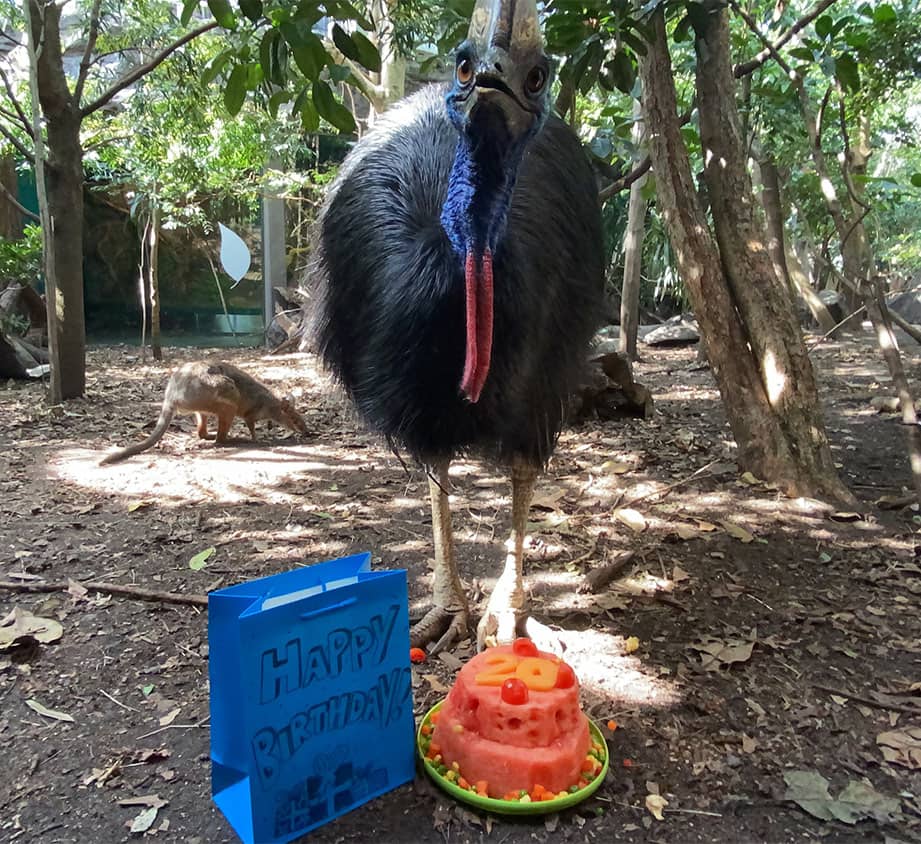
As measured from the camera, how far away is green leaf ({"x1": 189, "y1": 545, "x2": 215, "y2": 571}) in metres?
2.92

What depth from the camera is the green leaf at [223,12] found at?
2285 millimetres

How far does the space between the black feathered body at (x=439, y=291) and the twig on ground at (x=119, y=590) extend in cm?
87

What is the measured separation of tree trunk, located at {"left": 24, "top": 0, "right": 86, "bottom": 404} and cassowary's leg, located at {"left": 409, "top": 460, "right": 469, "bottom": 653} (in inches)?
148

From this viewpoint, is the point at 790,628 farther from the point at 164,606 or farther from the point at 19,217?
the point at 19,217

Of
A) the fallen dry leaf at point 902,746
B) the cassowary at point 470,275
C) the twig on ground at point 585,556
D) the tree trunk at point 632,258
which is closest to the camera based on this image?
the cassowary at point 470,275

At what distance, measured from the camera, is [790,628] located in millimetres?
2494

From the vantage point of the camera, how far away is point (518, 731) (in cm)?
168

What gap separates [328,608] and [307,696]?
0.18 m

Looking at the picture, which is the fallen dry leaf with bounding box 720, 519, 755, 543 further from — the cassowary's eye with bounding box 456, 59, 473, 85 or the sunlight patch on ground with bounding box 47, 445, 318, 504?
the cassowary's eye with bounding box 456, 59, 473, 85

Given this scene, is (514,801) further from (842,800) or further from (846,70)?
(846,70)

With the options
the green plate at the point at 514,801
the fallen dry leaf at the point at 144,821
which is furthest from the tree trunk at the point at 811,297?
the fallen dry leaf at the point at 144,821

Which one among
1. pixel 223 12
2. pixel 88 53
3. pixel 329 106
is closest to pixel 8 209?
pixel 88 53

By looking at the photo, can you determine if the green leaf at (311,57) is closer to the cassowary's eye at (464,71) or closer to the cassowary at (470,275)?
the cassowary at (470,275)

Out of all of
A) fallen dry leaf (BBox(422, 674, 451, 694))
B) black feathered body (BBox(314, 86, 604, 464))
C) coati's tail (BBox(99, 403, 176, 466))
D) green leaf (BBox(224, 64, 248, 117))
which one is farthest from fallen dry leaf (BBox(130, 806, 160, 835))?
coati's tail (BBox(99, 403, 176, 466))
